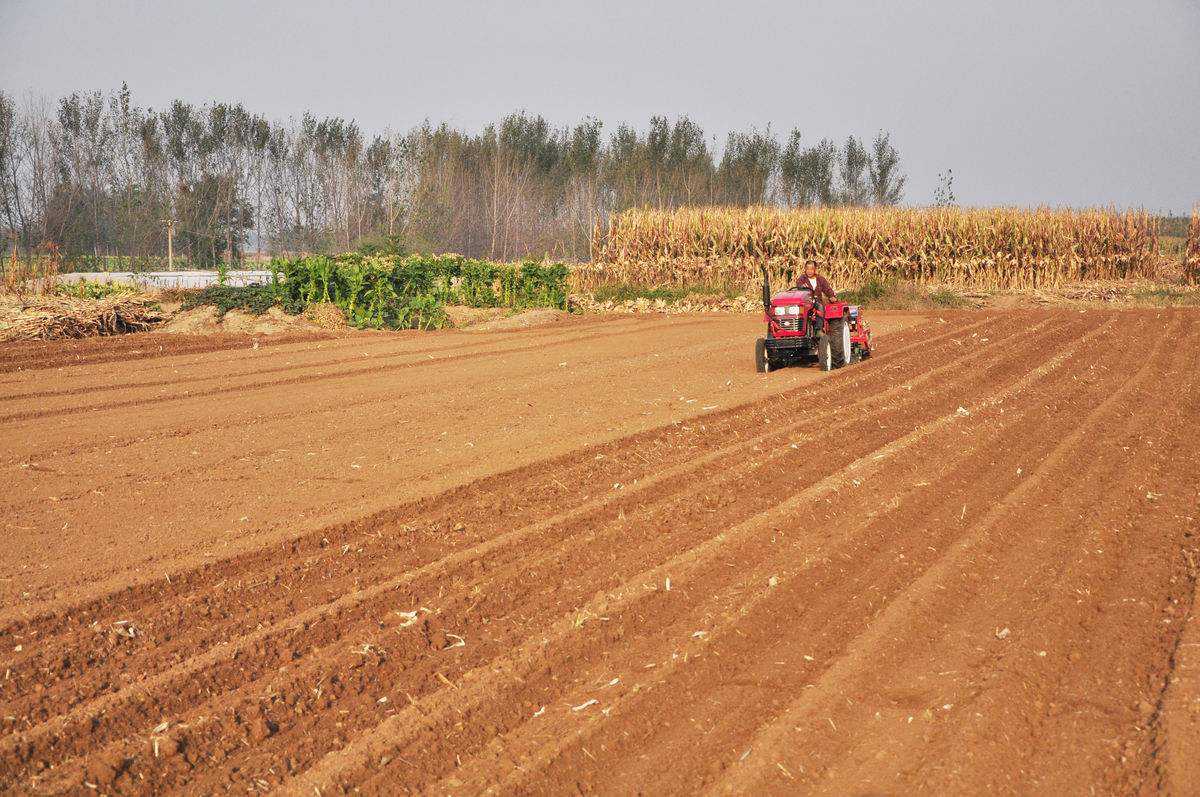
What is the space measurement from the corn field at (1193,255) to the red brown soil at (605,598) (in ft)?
81.0

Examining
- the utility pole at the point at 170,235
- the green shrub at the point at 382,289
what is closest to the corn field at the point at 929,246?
the green shrub at the point at 382,289

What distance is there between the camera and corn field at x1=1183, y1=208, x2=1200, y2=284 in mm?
32312

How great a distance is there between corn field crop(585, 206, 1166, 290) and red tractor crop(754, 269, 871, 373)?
1738 centimetres

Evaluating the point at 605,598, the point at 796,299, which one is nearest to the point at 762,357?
the point at 796,299

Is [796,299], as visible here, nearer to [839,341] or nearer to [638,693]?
[839,341]

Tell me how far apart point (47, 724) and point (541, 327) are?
2087cm

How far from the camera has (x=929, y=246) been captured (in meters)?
32.4

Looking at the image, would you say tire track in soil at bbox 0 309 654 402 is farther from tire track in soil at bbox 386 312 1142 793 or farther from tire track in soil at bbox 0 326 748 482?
tire track in soil at bbox 386 312 1142 793

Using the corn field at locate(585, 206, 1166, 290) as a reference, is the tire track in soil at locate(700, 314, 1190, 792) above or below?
below

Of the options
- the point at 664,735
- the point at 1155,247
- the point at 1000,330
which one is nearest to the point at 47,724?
the point at 664,735

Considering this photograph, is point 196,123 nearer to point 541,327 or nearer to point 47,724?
point 541,327

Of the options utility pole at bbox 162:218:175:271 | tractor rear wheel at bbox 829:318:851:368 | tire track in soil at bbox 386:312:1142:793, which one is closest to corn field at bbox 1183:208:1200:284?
tractor rear wheel at bbox 829:318:851:368

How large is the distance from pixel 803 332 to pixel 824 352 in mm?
438

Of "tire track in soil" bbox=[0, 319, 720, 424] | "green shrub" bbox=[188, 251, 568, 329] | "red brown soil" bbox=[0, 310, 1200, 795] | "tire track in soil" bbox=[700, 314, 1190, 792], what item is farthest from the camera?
"green shrub" bbox=[188, 251, 568, 329]
